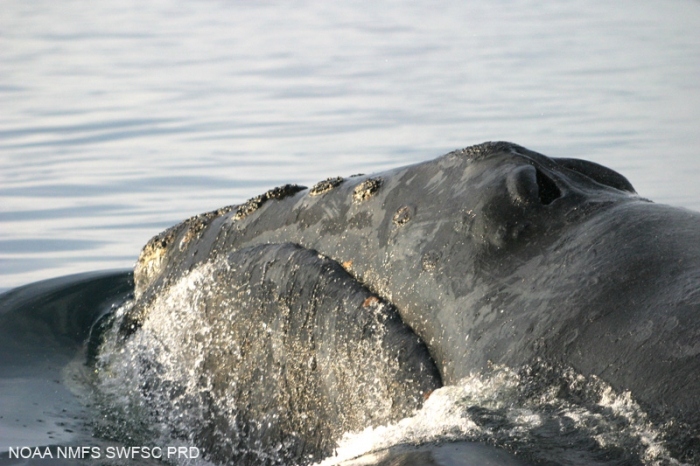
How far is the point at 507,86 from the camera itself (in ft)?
60.9

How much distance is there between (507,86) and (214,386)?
14387 mm

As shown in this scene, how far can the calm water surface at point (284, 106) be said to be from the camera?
40.9 ft

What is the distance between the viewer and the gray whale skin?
335 centimetres

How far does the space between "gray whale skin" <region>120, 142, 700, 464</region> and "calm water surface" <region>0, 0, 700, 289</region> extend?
6.16 m

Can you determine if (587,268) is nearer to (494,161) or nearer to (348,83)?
(494,161)

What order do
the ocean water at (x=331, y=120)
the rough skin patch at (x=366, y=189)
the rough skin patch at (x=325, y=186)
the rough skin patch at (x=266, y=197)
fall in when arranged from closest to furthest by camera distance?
1. the ocean water at (x=331, y=120)
2. the rough skin patch at (x=366, y=189)
3. the rough skin patch at (x=325, y=186)
4. the rough skin patch at (x=266, y=197)

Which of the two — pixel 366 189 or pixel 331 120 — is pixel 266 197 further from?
pixel 331 120

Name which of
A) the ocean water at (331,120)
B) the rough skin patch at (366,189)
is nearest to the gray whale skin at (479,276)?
the rough skin patch at (366,189)

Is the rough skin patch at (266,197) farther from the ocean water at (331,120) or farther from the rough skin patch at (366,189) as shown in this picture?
the ocean water at (331,120)

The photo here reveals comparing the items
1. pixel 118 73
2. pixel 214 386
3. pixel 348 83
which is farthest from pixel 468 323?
pixel 118 73

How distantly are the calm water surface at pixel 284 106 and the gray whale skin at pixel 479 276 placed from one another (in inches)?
243

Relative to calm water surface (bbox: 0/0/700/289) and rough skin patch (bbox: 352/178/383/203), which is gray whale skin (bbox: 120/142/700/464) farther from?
calm water surface (bbox: 0/0/700/289)

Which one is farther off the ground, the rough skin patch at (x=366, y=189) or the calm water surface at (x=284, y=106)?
the calm water surface at (x=284, y=106)

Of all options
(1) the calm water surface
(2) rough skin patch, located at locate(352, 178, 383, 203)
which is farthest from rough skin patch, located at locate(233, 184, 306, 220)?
(1) the calm water surface
